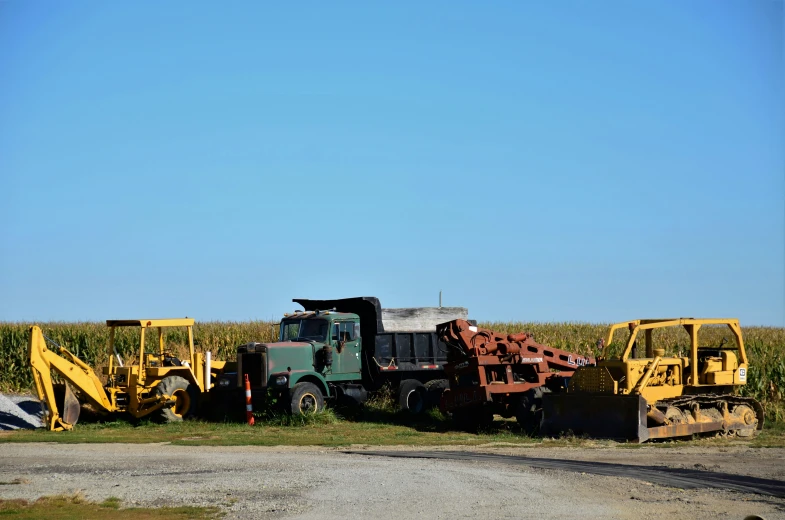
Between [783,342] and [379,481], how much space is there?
20708mm

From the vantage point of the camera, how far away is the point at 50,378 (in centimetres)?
2244

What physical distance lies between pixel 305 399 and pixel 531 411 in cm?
581

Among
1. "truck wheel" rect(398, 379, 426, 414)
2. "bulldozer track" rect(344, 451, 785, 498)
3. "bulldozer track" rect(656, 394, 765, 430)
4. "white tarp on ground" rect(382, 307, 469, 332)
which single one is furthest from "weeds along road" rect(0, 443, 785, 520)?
"white tarp on ground" rect(382, 307, 469, 332)

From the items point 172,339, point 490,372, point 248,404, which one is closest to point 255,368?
point 248,404

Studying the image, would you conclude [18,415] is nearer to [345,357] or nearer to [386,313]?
[345,357]

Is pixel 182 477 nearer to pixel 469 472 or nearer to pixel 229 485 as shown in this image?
pixel 229 485

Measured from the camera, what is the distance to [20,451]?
18453 mm


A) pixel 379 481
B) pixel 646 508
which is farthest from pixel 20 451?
pixel 646 508

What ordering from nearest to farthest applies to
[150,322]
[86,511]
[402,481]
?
[86,511] < [402,481] < [150,322]

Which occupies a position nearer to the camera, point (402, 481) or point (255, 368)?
point (402, 481)

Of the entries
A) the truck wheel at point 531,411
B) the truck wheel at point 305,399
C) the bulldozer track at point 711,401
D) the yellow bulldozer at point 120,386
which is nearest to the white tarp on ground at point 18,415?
the yellow bulldozer at point 120,386

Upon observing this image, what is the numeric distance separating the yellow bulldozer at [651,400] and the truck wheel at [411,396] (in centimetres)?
591

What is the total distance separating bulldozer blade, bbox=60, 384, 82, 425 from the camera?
22.7 metres

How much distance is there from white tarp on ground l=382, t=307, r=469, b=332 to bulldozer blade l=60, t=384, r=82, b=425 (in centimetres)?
830
